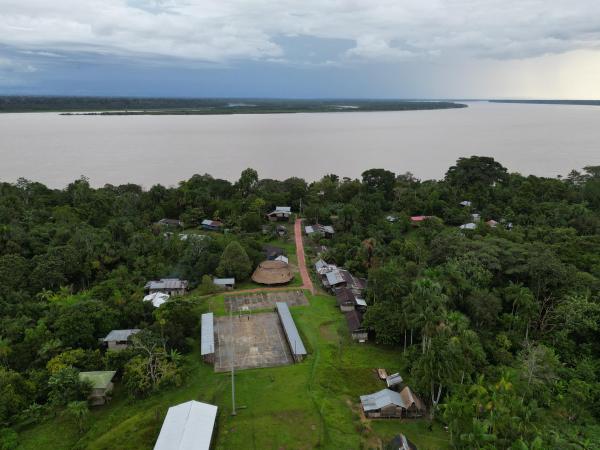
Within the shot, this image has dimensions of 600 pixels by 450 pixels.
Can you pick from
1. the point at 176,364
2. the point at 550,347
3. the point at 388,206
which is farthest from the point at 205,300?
the point at 388,206

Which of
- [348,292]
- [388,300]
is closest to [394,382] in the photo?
[388,300]

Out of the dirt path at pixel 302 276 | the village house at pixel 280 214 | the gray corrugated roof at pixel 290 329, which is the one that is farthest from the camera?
the village house at pixel 280 214

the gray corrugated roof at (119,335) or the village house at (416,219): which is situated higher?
the village house at (416,219)

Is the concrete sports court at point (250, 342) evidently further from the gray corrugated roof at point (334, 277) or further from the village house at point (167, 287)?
the gray corrugated roof at point (334, 277)

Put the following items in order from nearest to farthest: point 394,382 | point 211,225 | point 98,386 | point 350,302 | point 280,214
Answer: point 98,386 < point 394,382 < point 350,302 < point 211,225 < point 280,214

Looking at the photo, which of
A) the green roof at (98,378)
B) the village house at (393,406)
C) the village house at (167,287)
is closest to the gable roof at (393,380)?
the village house at (393,406)

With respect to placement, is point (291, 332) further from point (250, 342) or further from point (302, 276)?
point (302, 276)

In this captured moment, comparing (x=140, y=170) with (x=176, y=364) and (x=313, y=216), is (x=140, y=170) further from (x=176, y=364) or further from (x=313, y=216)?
(x=176, y=364)
